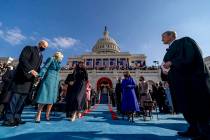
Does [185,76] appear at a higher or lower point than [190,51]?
lower

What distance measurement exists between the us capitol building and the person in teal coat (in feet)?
105

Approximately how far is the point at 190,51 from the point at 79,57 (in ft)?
212

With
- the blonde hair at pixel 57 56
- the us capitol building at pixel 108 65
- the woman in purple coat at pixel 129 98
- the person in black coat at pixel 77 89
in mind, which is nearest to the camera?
the blonde hair at pixel 57 56

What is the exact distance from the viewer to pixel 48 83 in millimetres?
5238

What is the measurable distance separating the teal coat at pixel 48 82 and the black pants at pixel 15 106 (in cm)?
57

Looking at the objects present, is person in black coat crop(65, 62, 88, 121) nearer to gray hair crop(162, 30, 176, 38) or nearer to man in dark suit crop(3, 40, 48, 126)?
man in dark suit crop(3, 40, 48, 126)

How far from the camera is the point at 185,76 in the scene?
10.1ft

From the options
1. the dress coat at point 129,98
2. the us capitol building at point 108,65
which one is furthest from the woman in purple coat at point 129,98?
the us capitol building at point 108,65

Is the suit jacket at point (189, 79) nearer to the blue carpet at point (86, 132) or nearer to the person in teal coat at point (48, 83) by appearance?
the blue carpet at point (86, 132)

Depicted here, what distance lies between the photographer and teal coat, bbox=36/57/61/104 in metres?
5.02

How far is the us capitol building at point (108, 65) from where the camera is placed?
130 feet

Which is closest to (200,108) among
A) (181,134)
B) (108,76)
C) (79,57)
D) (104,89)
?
(181,134)

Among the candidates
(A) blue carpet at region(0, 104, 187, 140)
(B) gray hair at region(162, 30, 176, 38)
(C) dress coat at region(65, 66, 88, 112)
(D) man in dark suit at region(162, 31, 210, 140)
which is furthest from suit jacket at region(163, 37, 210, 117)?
(C) dress coat at region(65, 66, 88, 112)

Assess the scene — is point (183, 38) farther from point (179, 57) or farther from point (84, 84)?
point (84, 84)
